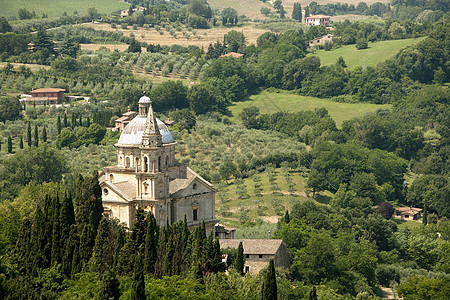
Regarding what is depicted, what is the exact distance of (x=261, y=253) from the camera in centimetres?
8225

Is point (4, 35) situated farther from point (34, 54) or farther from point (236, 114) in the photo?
point (236, 114)

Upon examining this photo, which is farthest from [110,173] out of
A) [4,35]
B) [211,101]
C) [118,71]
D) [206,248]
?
[4,35]

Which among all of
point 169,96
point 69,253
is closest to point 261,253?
point 69,253

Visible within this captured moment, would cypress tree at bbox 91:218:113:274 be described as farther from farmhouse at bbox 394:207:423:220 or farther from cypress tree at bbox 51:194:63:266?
farmhouse at bbox 394:207:423:220

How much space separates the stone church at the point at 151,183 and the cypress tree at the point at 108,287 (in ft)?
58.5

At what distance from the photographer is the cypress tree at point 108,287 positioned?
2416 inches

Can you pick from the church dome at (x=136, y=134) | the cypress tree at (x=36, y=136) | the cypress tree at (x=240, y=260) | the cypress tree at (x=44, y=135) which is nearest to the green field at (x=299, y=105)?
the cypress tree at (x=44, y=135)

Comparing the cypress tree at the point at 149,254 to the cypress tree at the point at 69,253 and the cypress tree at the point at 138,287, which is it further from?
the cypress tree at the point at 138,287

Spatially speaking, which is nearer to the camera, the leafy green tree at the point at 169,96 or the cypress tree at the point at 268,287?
the cypress tree at the point at 268,287

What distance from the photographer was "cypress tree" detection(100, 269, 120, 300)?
6138cm

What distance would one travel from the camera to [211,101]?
538 feet

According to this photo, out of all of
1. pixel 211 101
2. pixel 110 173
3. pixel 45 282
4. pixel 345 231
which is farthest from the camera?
pixel 211 101

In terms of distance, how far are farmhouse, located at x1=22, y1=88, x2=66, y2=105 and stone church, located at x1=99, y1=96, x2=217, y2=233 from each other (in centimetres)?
6568

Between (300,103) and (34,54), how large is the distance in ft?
168
